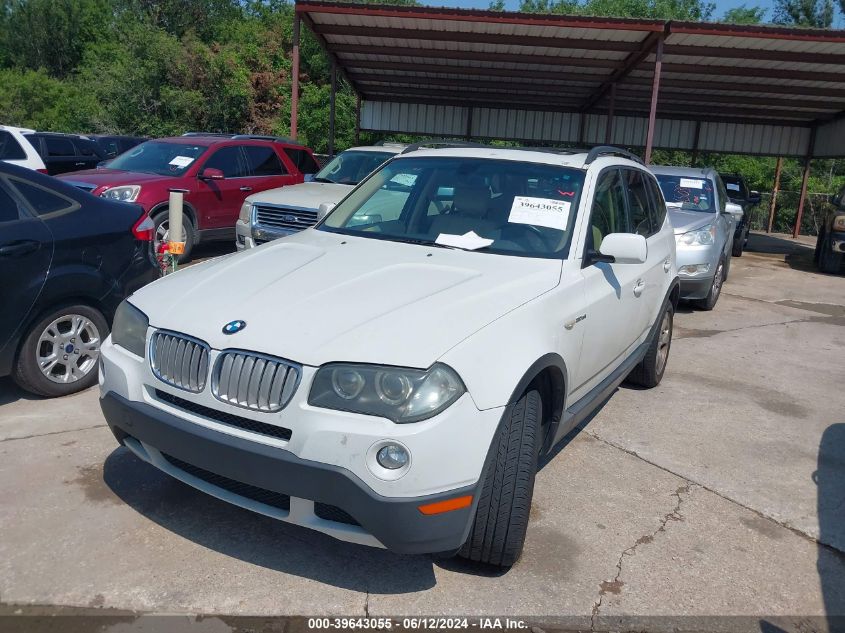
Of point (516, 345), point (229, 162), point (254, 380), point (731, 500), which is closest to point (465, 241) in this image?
point (516, 345)

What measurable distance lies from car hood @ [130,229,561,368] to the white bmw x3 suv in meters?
0.01

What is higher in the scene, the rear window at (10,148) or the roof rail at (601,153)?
the roof rail at (601,153)

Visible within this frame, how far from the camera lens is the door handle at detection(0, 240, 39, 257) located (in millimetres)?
4586

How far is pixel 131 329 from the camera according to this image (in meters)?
3.34

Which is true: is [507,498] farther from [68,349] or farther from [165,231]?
[165,231]

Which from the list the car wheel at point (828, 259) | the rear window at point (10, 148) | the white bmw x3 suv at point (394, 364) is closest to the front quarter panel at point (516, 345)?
the white bmw x3 suv at point (394, 364)

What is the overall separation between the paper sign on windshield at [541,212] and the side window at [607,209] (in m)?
0.17

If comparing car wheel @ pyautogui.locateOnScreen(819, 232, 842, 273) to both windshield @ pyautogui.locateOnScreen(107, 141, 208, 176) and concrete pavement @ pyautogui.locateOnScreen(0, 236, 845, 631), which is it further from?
windshield @ pyautogui.locateOnScreen(107, 141, 208, 176)

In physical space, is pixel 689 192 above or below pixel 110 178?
above

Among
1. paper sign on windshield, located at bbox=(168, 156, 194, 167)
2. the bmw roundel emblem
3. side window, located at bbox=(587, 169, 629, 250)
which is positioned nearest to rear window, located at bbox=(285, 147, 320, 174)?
paper sign on windshield, located at bbox=(168, 156, 194, 167)

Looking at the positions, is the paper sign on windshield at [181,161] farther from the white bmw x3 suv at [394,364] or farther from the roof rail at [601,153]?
the roof rail at [601,153]

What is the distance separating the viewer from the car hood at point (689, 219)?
920 centimetres

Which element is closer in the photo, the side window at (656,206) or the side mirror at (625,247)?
the side mirror at (625,247)

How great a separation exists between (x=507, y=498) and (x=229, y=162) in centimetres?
903
